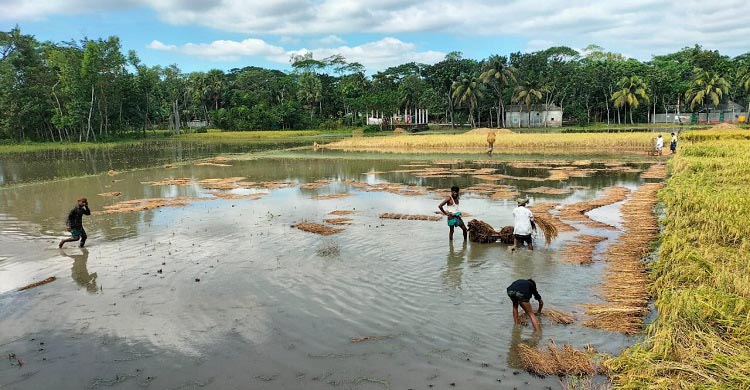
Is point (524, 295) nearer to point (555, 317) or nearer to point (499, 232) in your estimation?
point (555, 317)

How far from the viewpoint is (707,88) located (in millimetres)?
63219

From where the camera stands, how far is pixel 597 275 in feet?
30.3

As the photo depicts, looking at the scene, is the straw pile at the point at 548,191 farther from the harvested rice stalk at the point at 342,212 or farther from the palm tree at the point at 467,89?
the palm tree at the point at 467,89

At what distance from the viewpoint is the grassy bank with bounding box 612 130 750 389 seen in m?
5.00

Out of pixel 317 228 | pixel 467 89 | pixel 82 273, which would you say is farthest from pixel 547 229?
pixel 467 89

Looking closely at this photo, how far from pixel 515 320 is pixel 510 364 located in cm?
112

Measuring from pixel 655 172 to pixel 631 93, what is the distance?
48.1 meters

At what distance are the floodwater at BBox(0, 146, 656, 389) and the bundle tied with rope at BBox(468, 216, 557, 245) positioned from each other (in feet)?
1.22

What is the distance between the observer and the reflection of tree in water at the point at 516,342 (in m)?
6.16

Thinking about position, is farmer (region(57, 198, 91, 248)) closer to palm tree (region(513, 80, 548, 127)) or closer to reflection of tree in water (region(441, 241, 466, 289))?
reflection of tree in water (region(441, 241, 466, 289))

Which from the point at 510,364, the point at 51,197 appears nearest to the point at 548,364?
the point at 510,364

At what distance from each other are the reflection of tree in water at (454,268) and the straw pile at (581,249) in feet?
7.30

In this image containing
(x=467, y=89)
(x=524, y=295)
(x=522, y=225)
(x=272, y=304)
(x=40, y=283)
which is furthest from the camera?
(x=467, y=89)

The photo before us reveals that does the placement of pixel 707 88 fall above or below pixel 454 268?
above
